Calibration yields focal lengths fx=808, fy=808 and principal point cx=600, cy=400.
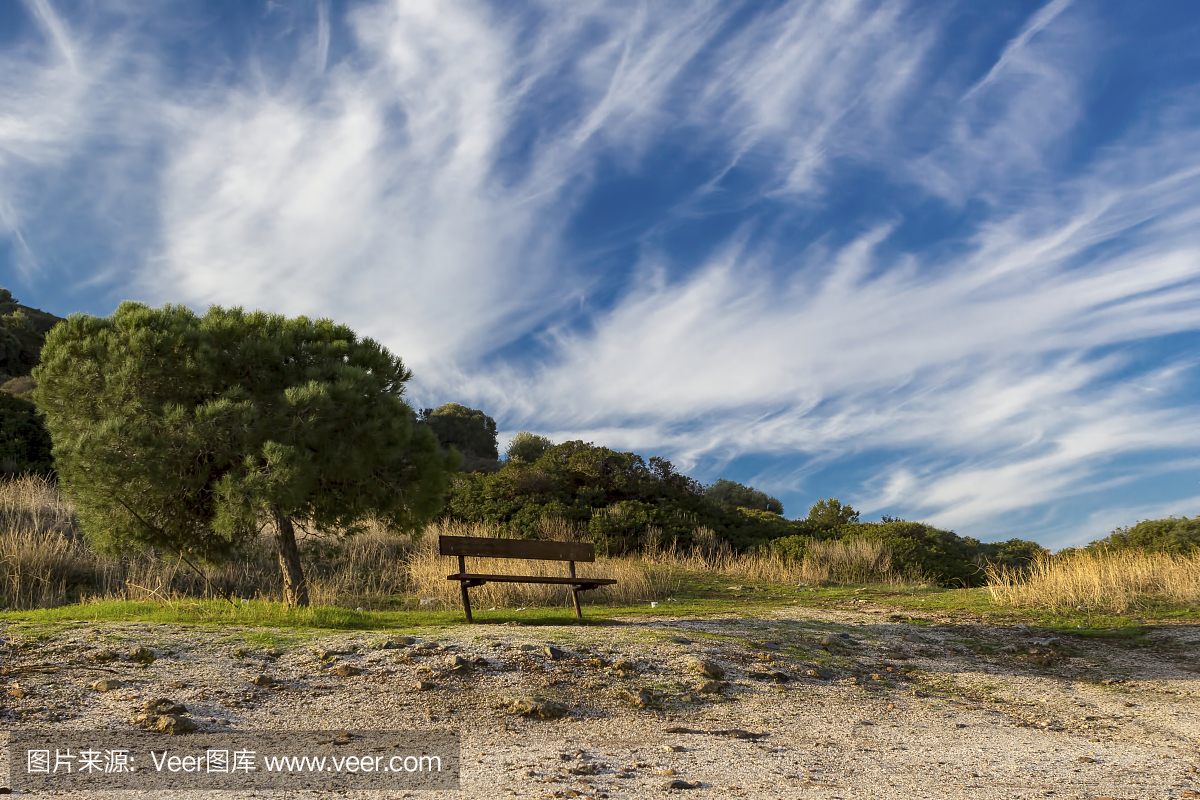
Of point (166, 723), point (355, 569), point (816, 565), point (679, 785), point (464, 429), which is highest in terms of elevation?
point (464, 429)

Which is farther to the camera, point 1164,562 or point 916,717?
point 1164,562

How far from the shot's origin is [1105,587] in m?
12.3

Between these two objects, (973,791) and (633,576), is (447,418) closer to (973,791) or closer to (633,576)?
(633,576)

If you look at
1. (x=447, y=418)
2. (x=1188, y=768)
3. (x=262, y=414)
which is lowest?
(x=1188, y=768)

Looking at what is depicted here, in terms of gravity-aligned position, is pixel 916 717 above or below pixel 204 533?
below

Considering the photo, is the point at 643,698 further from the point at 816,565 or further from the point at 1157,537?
the point at 1157,537

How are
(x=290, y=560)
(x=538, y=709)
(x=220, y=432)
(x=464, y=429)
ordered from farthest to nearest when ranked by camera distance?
(x=464, y=429)
(x=290, y=560)
(x=220, y=432)
(x=538, y=709)

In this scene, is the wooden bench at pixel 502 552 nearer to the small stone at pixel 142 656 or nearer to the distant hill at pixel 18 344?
the small stone at pixel 142 656

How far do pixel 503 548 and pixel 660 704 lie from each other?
126 inches

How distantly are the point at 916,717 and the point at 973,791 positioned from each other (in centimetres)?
197

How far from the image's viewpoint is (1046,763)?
5.35 m

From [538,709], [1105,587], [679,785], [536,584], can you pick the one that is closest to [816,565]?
[1105,587]

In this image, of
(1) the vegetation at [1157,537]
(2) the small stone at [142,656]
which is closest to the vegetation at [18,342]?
(2) the small stone at [142,656]

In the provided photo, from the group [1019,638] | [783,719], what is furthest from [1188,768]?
[1019,638]
